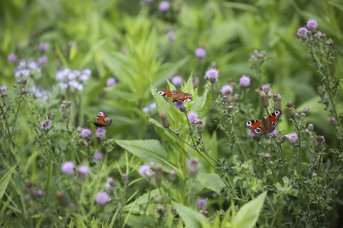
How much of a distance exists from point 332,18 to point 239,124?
0.92 m

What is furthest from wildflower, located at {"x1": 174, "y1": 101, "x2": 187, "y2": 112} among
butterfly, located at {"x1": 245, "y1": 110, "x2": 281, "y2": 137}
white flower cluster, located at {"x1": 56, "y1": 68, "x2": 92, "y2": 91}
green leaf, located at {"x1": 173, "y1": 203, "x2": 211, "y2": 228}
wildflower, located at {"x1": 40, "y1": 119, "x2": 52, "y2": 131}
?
white flower cluster, located at {"x1": 56, "y1": 68, "x2": 92, "y2": 91}

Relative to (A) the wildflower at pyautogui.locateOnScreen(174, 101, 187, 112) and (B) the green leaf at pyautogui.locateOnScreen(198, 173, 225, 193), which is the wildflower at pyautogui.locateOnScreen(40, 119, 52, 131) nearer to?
(A) the wildflower at pyautogui.locateOnScreen(174, 101, 187, 112)

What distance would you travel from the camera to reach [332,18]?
8.21ft

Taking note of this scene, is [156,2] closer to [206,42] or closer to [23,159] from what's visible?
[206,42]

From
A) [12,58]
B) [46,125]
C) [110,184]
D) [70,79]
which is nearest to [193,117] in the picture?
[110,184]

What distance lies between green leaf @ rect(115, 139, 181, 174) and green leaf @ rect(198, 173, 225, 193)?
10 centimetres

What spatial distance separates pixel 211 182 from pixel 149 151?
0.82 ft

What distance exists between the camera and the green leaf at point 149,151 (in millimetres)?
1812

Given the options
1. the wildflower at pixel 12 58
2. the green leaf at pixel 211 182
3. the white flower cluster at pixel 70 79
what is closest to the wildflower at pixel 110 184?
the green leaf at pixel 211 182

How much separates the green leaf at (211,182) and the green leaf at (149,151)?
10 cm

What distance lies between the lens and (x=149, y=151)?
184 centimetres

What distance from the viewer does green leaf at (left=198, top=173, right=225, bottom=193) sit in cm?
176

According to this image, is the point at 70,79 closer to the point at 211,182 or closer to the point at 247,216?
the point at 211,182

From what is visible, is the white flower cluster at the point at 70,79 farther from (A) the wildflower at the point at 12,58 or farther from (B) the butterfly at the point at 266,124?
(B) the butterfly at the point at 266,124
